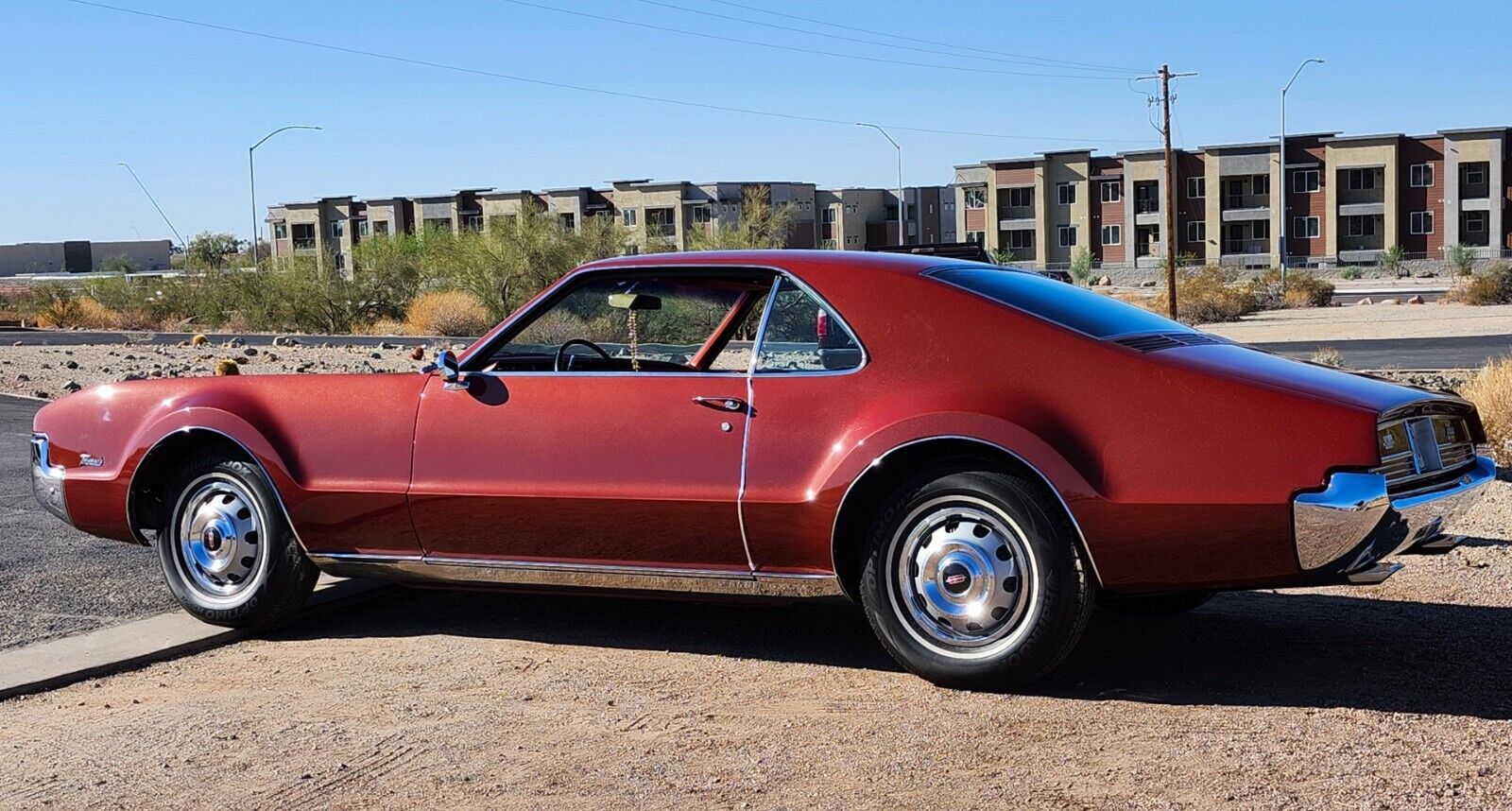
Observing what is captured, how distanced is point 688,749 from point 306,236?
127m

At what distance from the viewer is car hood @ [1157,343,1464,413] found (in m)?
5.11

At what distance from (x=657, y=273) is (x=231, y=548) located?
7.00 ft

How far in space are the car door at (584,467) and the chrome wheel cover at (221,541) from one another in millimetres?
869

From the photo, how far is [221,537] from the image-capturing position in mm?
6699

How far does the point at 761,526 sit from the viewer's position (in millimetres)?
5645

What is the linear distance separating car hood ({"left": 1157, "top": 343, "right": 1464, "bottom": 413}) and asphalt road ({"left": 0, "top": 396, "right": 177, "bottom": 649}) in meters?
4.61

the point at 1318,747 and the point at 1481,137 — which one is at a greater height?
the point at 1481,137

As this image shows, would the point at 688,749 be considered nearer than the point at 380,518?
Yes

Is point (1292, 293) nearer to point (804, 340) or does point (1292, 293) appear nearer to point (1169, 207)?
point (1169, 207)

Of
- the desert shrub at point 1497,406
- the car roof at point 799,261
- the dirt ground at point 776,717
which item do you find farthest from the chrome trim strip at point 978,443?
the desert shrub at point 1497,406

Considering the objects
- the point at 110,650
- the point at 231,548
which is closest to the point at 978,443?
the point at 231,548

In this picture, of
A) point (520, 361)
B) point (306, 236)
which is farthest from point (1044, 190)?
point (520, 361)

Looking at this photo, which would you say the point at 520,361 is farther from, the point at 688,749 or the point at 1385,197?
the point at 1385,197

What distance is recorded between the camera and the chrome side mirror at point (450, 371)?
623cm
